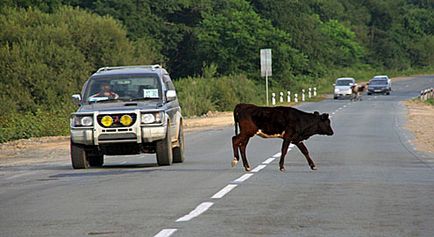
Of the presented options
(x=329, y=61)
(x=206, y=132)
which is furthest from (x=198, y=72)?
(x=206, y=132)

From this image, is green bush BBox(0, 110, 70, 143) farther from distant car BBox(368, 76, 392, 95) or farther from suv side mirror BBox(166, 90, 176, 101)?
distant car BBox(368, 76, 392, 95)

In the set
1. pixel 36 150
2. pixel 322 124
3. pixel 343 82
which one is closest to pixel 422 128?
pixel 36 150

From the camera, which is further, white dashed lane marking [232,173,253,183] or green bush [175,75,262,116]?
green bush [175,75,262,116]

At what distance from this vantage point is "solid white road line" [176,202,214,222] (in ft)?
38.1

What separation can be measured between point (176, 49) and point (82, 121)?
61.7 meters

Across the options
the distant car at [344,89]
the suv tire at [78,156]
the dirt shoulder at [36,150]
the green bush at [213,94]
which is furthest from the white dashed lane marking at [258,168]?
the distant car at [344,89]

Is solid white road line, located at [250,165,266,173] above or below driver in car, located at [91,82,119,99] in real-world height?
below

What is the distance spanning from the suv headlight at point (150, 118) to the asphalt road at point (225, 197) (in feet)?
3.05

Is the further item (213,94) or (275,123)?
(213,94)

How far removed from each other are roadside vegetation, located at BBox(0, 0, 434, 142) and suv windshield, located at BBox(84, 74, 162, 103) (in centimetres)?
1729

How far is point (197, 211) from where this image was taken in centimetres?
1227

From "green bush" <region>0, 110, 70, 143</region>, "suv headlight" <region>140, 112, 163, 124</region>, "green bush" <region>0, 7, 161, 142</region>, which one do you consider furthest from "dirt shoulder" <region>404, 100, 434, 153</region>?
"green bush" <region>0, 7, 161, 142</region>

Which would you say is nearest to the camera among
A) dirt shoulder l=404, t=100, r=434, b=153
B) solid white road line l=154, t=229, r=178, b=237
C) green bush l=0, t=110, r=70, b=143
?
solid white road line l=154, t=229, r=178, b=237

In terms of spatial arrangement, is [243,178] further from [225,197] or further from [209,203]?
[209,203]
